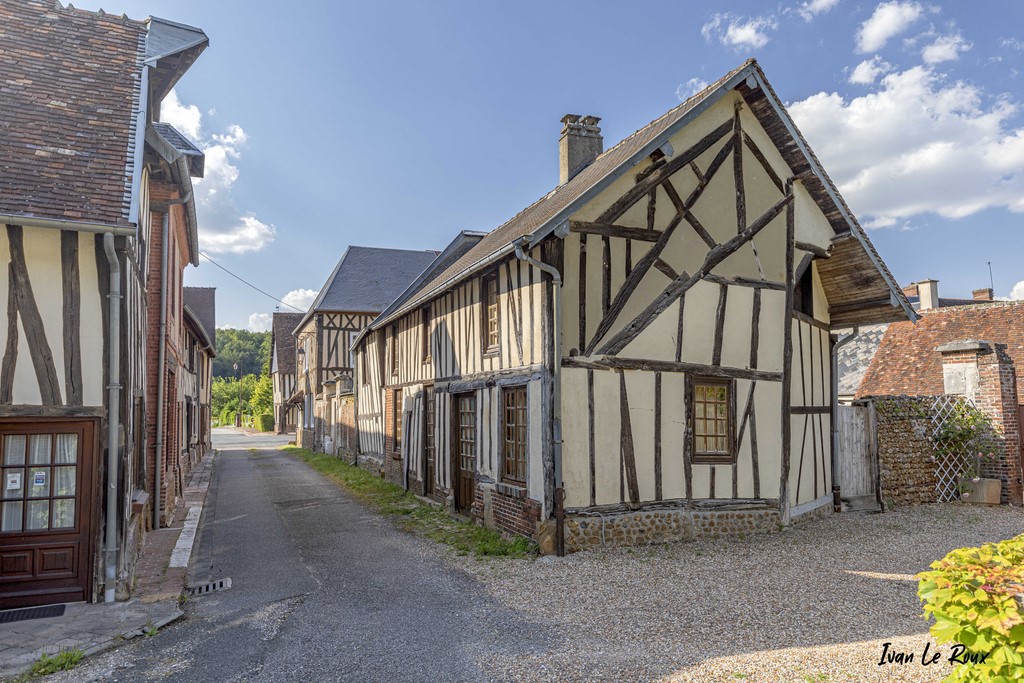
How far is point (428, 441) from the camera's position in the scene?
13.4m

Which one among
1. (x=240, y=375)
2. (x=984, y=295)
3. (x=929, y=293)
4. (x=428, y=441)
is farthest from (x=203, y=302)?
(x=240, y=375)

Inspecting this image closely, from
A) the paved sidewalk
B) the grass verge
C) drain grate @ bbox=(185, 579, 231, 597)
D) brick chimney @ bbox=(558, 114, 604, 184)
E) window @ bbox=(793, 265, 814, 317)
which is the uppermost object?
brick chimney @ bbox=(558, 114, 604, 184)

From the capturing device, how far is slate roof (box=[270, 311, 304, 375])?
42281 mm

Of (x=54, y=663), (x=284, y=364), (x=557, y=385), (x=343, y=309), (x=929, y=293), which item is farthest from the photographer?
(x=284, y=364)

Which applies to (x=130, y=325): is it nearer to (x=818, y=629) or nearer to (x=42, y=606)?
(x=42, y=606)

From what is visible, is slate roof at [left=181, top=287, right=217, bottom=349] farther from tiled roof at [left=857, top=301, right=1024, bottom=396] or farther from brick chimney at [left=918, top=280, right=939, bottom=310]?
brick chimney at [left=918, top=280, right=939, bottom=310]

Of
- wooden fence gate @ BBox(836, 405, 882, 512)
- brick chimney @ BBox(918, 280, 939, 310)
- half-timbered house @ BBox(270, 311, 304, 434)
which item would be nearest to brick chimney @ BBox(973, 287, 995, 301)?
brick chimney @ BBox(918, 280, 939, 310)

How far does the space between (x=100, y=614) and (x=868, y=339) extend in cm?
1948

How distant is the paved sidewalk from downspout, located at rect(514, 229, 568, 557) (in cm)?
424

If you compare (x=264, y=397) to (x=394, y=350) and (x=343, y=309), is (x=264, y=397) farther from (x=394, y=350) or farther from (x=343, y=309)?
(x=394, y=350)

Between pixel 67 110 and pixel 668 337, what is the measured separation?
304 inches

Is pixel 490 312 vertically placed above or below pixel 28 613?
above

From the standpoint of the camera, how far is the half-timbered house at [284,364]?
42188mm

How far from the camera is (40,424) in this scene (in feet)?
21.7
